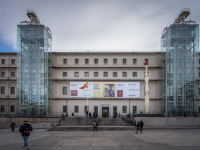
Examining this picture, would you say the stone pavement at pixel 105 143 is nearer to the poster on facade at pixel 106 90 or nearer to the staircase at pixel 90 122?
the staircase at pixel 90 122

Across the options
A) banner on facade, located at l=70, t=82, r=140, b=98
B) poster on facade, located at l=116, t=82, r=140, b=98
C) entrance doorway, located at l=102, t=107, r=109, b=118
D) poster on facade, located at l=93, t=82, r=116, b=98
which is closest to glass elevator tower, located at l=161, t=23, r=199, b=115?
poster on facade, located at l=116, t=82, r=140, b=98

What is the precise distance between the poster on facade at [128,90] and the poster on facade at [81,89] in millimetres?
6284

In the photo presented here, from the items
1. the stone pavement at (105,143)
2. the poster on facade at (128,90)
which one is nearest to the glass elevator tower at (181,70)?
the poster on facade at (128,90)

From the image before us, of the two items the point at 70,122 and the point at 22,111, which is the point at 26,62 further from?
the point at 70,122

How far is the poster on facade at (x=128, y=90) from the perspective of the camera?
42500 mm

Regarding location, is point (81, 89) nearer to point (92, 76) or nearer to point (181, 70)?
point (92, 76)

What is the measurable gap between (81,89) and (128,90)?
34.5 feet

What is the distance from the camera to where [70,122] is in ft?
105

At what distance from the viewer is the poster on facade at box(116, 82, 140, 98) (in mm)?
42500

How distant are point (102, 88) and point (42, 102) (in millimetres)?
13167

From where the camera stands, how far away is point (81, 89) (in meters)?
42.7

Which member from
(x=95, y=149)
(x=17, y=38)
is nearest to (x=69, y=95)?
(x=17, y=38)

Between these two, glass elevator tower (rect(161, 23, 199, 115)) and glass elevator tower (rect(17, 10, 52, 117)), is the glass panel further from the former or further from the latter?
glass elevator tower (rect(161, 23, 199, 115))

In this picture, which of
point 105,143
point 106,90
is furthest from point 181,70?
point 105,143
